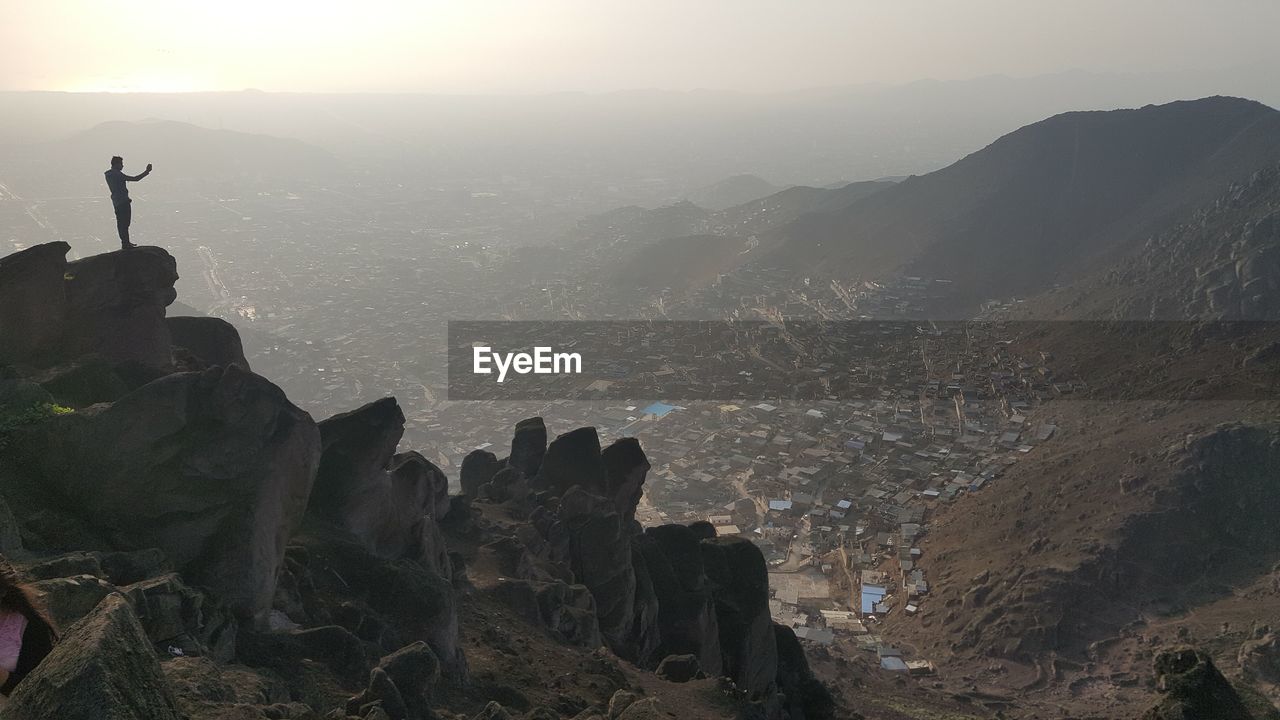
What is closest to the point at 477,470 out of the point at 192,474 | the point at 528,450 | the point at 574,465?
the point at 528,450

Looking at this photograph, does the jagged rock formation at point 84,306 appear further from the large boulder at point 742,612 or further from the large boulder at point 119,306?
the large boulder at point 742,612

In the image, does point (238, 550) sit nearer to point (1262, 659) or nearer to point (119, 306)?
point (119, 306)

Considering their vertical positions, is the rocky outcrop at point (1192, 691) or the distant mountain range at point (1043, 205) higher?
the distant mountain range at point (1043, 205)

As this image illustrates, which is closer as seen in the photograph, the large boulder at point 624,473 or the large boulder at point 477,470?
the large boulder at point 624,473

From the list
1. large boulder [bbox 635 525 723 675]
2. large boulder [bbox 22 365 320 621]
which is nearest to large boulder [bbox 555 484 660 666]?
large boulder [bbox 635 525 723 675]

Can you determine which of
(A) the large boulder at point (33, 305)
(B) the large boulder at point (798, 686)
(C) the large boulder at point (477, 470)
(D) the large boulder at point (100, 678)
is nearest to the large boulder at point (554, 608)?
(B) the large boulder at point (798, 686)

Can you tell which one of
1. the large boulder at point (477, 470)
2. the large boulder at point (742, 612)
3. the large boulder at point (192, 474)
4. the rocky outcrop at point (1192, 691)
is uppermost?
the large boulder at point (192, 474)

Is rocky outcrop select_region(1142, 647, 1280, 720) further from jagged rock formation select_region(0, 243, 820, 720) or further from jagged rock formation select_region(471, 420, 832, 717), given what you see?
jagged rock formation select_region(471, 420, 832, 717)
